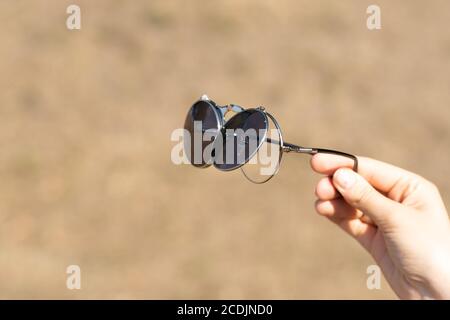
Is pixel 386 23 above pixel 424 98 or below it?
above

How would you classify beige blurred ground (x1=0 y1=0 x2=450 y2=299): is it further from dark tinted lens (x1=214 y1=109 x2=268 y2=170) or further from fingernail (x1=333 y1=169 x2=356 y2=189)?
fingernail (x1=333 y1=169 x2=356 y2=189)

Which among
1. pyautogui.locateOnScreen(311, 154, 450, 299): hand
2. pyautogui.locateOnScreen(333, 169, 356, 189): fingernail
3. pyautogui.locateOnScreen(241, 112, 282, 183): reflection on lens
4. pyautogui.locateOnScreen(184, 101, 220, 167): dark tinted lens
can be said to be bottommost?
pyautogui.locateOnScreen(311, 154, 450, 299): hand

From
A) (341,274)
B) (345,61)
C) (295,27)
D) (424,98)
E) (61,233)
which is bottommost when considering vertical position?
(341,274)

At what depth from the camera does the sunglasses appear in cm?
217

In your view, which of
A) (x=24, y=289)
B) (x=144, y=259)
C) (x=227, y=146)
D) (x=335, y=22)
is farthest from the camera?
(x=335, y=22)

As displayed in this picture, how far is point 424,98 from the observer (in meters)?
7.12

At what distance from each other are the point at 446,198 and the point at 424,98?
63.6 inches

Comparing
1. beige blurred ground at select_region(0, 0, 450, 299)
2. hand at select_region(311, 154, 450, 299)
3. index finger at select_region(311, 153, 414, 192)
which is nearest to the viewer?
hand at select_region(311, 154, 450, 299)

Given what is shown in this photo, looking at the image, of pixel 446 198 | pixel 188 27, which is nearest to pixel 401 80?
pixel 446 198

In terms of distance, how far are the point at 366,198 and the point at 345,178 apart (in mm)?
104

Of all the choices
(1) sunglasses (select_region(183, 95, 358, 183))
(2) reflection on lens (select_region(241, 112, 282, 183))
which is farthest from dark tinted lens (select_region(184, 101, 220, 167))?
(2) reflection on lens (select_region(241, 112, 282, 183))

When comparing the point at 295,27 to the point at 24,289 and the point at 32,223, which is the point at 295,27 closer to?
the point at 32,223

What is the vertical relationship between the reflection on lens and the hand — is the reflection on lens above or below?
above

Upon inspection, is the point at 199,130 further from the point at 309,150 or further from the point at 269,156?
the point at 309,150
